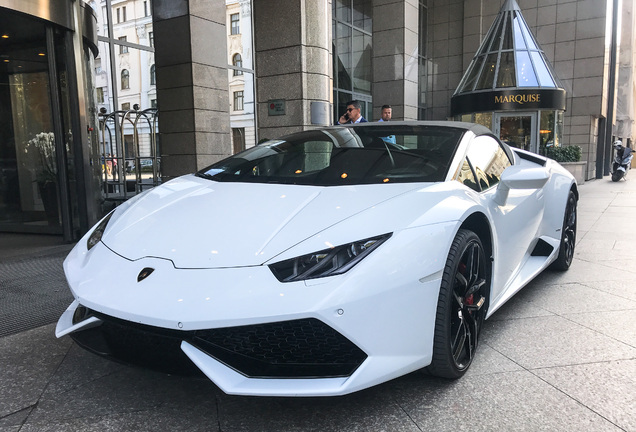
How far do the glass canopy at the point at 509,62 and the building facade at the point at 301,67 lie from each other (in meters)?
0.52

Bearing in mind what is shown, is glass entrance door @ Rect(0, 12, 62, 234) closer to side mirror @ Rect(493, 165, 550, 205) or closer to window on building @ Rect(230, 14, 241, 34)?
side mirror @ Rect(493, 165, 550, 205)

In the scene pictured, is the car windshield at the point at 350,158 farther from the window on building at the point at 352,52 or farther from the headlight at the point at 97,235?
the window on building at the point at 352,52

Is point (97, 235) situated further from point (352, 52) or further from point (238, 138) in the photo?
point (352, 52)

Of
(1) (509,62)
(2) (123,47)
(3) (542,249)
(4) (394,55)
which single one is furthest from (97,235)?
(1) (509,62)

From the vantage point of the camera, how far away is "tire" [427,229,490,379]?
7.66 ft

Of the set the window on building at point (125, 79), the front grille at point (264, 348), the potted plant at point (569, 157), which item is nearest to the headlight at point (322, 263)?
the front grille at point (264, 348)

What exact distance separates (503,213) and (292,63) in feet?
22.2

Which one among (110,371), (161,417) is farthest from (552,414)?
(110,371)

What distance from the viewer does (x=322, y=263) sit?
2043 mm

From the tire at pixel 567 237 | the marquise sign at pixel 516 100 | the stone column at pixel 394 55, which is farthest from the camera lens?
the marquise sign at pixel 516 100

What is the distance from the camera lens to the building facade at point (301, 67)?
8234 millimetres

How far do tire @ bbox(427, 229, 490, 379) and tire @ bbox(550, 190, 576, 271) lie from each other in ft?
6.96

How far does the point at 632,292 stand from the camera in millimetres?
4199

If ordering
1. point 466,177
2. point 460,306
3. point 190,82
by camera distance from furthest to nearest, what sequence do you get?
1. point 190,82
2. point 466,177
3. point 460,306
